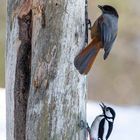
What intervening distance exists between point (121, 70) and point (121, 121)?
6.75 feet

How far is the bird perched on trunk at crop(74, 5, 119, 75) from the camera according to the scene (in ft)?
12.6

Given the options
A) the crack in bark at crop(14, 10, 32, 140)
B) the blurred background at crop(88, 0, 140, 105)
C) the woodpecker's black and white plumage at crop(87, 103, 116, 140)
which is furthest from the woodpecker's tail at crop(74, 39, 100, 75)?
the blurred background at crop(88, 0, 140, 105)

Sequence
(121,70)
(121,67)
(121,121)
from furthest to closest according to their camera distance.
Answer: (121,67)
(121,70)
(121,121)

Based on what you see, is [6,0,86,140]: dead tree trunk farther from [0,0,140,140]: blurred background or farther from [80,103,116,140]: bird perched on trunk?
[0,0,140,140]: blurred background

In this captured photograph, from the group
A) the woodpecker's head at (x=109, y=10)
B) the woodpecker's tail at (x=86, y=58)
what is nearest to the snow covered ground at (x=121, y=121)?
the woodpecker's head at (x=109, y=10)

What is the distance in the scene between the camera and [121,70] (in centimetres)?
955

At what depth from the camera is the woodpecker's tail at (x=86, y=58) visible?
3.82 metres

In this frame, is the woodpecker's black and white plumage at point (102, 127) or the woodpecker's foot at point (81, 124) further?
the woodpecker's black and white plumage at point (102, 127)

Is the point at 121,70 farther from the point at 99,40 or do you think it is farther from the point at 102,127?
the point at 99,40

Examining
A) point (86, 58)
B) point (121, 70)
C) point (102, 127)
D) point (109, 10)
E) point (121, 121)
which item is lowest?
point (121, 121)

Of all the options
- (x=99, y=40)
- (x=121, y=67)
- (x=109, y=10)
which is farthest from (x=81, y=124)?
(x=121, y=67)

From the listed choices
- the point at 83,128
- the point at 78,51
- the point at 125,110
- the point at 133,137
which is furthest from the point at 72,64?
the point at 125,110

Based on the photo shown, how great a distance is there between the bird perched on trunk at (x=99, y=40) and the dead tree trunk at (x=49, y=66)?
0.09 metres

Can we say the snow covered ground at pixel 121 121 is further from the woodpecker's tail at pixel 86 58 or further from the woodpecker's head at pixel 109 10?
the woodpecker's tail at pixel 86 58
